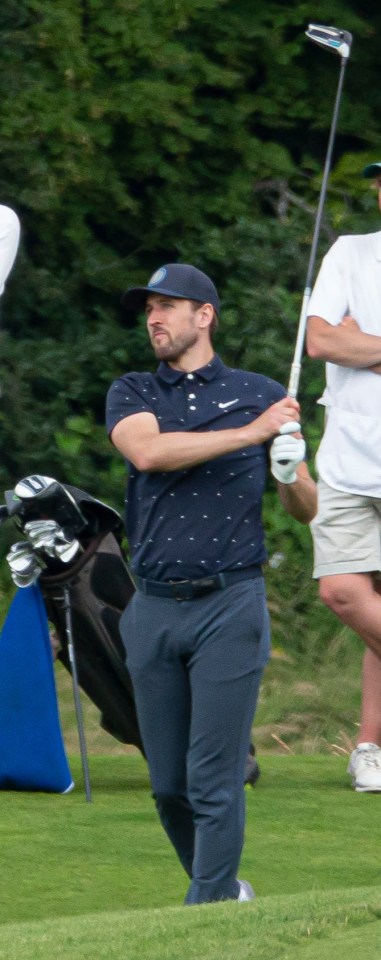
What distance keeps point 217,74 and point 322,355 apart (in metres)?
5.29

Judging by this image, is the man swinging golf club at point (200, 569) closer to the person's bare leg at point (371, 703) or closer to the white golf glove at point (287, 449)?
the white golf glove at point (287, 449)

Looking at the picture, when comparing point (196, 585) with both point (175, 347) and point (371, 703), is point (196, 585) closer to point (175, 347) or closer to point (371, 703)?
point (175, 347)

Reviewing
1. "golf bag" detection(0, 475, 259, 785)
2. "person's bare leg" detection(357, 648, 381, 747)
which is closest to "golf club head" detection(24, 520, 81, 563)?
"golf bag" detection(0, 475, 259, 785)

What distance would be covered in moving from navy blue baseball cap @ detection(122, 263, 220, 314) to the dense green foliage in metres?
5.71

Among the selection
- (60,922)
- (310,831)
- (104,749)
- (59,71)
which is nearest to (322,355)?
(310,831)

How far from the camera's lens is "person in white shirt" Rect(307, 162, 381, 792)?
20.6 feet

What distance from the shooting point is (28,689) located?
20.3 ft

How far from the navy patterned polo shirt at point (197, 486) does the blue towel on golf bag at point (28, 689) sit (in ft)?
4.35

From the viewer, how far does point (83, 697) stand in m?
9.49

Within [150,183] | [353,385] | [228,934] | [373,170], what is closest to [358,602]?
[353,385]

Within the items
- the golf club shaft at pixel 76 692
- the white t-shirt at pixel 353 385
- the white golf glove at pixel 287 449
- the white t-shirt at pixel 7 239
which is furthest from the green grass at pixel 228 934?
the white t-shirt at pixel 7 239

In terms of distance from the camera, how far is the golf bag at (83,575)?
6.15m

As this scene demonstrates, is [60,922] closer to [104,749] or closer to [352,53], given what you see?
[104,749]

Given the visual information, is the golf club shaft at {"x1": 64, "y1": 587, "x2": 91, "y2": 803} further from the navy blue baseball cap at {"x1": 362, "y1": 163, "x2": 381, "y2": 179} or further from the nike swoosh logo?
the navy blue baseball cap at {"x1": 362, "y1": 163, "x2": 381, "y2": 179}
